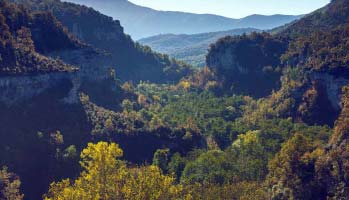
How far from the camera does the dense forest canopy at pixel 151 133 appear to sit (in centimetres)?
7525

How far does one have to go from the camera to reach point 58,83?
387ft

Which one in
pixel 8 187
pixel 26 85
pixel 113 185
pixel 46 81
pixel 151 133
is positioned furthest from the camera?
pixel 151 133

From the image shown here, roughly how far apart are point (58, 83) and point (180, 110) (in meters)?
69.0

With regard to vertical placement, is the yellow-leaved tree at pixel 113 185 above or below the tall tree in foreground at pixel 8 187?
above

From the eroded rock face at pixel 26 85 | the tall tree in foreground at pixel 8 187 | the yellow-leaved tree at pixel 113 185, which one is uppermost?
the eroded rock face at pixel 26 85

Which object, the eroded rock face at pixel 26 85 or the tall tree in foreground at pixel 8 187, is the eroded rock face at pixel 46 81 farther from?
the tall tree in foreground at pixel 8 187

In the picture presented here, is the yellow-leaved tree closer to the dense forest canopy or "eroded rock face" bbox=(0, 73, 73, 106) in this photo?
the dense forest canopy

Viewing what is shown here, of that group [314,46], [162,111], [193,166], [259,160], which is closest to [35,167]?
[193,166]

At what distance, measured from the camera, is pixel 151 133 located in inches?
4852

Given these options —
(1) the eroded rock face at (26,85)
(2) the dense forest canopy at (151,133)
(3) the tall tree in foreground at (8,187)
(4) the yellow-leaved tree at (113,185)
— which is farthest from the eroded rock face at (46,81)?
(4) the yellow-leaved tree at (113,185)

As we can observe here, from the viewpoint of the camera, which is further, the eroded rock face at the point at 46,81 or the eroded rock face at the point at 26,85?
the eroded rock face at the point at 46,81

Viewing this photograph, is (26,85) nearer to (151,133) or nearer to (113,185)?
(151,133)

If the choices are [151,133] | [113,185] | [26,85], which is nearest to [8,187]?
[113,185]

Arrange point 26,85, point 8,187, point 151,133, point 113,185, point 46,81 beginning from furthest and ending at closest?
point 151,133
point 46,81
point 26,85
point 8,187
point 113,185
